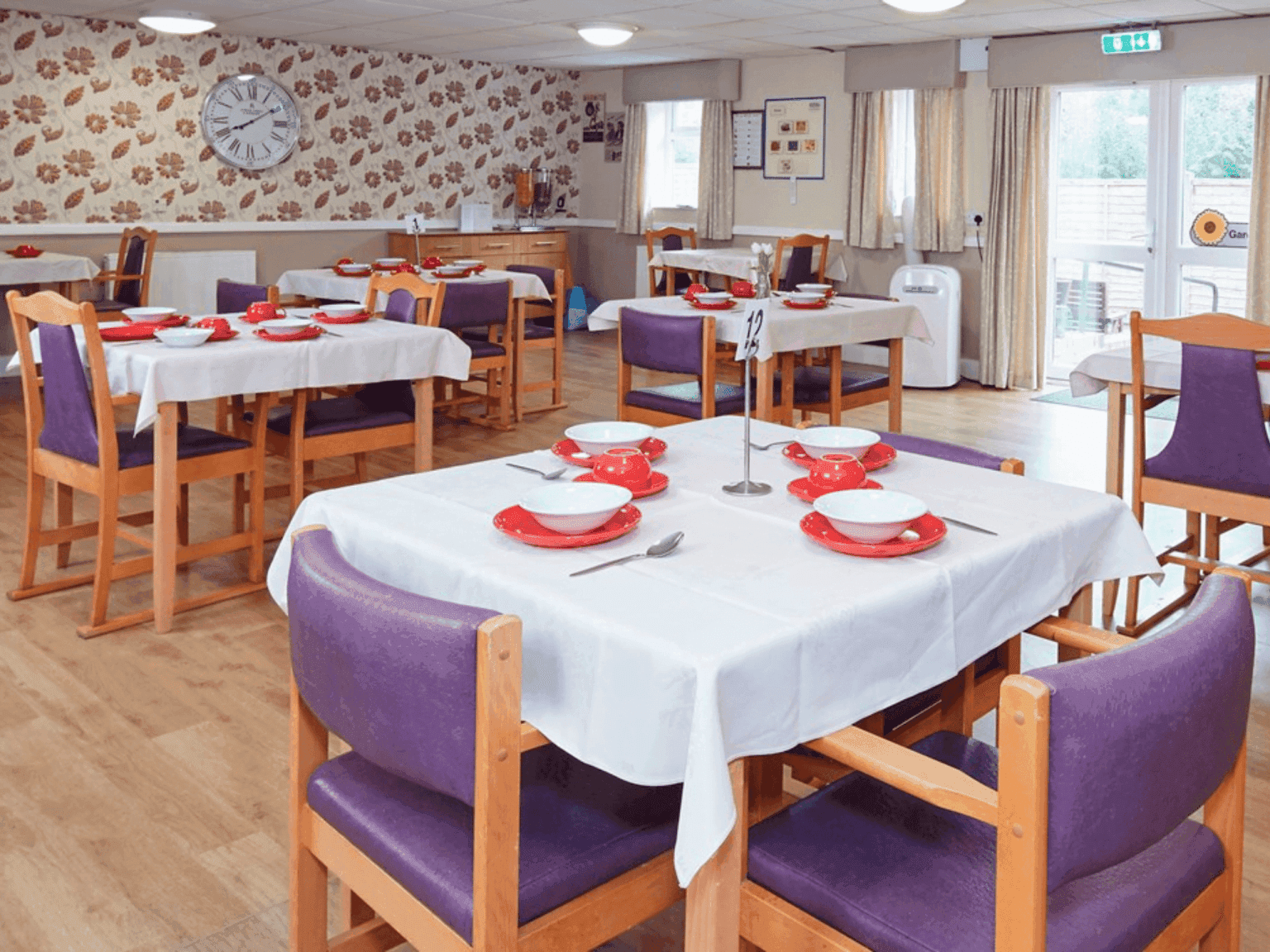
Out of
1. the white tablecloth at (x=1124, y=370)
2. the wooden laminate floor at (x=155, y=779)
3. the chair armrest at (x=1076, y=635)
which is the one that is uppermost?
the white tablecloth at (x=1124, y=370)

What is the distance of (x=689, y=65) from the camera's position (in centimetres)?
952

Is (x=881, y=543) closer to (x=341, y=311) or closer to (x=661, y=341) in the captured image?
(x=661, y=341)

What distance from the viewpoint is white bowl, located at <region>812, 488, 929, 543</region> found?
1.81 meters

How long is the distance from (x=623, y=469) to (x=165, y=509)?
1.83 m

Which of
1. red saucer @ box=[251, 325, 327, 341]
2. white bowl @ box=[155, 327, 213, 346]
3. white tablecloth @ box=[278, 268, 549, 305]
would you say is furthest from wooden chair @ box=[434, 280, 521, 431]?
white bowl @ box=[155, 327, 213, 346]

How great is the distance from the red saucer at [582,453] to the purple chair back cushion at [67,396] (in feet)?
5.52

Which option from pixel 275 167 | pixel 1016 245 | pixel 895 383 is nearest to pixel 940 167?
pixel 1016 245

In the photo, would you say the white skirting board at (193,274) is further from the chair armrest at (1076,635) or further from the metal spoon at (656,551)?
the chair armrest at (1076,635)

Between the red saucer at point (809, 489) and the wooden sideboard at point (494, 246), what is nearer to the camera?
the red saucer at point (809, 489)

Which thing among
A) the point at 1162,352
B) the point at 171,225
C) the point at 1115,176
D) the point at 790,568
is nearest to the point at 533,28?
the point at 171,225

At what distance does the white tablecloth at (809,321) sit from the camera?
4820 mm

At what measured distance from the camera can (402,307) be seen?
456cm

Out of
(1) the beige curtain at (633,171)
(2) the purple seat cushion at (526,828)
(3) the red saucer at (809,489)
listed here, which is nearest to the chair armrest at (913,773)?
(2) the purple seat cushion at (526,828)

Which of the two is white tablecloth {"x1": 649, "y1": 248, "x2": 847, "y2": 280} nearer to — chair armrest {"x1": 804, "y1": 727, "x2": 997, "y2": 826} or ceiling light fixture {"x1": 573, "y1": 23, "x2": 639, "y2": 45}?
ceiling light fixture {"x1": 573, "y1": 23, "x2": 639, "y2": 45}
